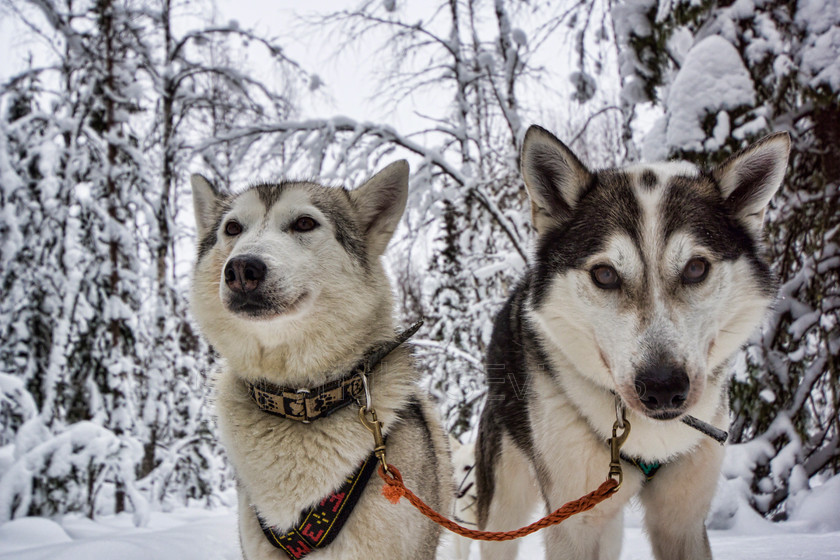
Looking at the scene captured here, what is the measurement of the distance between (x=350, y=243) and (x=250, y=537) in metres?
1.27

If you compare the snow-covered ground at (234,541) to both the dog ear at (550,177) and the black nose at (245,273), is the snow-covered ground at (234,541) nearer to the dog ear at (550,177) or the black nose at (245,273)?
the dog ear at (550,177)

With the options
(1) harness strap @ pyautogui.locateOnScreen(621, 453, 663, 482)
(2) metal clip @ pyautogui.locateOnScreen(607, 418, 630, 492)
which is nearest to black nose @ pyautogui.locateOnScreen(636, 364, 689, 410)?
(2) metal clip @ pyautogui.locateOnScreen(607, 418, 630, 492)

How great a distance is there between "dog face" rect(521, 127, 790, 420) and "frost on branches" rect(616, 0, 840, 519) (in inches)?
93.2

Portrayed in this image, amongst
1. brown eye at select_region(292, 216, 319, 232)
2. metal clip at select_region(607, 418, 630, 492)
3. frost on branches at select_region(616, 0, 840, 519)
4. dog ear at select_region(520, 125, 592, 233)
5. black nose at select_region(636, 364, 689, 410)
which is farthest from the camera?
frost on branches at select_region(616, 0, 840, 519)

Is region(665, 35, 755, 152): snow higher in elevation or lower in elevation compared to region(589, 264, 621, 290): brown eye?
higher

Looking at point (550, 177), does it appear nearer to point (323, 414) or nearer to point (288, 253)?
point (288, 253)

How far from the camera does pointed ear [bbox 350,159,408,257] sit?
2541mm

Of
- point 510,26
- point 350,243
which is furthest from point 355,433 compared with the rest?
point 510,26

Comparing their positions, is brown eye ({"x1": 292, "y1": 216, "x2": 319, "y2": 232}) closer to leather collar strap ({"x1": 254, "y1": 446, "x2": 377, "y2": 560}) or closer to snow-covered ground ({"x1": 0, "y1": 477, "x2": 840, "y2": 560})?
leather collar strap ({"x1": 254, "y1": 446, "x2": 377, "y2": 560})

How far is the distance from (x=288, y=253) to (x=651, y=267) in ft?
4.53

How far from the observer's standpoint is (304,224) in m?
2.38

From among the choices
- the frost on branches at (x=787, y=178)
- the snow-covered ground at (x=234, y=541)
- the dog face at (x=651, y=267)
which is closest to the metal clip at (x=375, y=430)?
the dog face at (x=651, y=267)

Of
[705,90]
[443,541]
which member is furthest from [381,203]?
[705,90]

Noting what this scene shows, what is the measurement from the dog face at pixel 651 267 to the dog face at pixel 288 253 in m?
0.74
